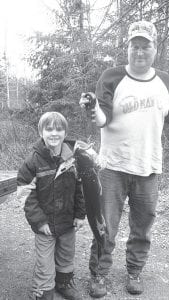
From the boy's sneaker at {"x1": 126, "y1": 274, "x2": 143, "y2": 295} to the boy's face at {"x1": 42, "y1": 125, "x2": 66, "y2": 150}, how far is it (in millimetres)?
1553

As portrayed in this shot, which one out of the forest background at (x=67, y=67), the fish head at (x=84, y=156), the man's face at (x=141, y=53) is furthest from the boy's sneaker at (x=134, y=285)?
the forest background at (x=67, y=67)

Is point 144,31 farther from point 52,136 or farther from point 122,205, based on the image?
point 122,205

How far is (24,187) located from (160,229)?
2.88 m

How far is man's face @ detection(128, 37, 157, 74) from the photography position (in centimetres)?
307

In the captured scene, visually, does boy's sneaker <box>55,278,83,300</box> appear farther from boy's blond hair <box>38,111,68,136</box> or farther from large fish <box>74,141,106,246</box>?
boy's blond hair <box>38,111,68,136</box>

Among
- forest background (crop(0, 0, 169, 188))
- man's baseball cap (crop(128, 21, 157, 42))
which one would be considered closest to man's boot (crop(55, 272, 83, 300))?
man's baseball cap (crop(128, 21, 157, 42))

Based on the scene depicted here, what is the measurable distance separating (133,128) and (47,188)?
2.81ft

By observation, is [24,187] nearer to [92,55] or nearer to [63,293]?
[63,293]

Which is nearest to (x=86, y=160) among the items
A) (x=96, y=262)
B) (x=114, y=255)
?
(x=96, y=262)

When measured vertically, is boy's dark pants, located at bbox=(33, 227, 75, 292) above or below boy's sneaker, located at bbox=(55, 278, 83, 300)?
above

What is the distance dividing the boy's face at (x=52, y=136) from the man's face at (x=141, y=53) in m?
0.81

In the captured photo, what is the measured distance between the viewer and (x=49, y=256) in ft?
10.3

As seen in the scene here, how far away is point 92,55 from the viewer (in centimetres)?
1155

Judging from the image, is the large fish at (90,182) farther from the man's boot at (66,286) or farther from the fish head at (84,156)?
the man's boot at (66,286)
